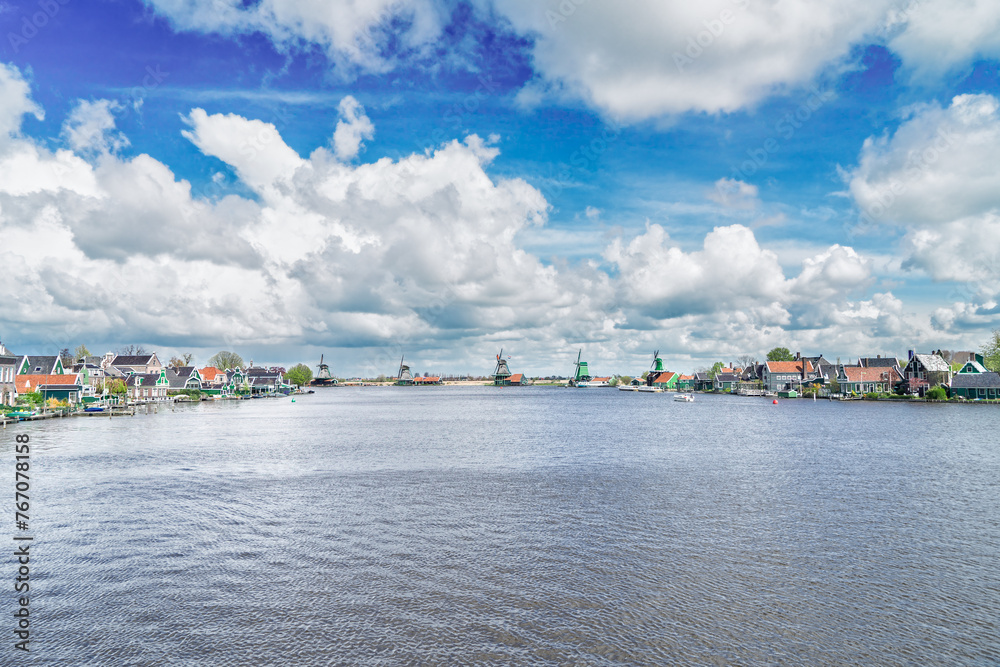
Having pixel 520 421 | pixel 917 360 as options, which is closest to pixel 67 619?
pixel 520 421

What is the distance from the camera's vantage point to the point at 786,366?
166 m

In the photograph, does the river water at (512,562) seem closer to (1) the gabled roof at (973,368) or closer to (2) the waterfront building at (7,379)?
(2) the waterfront building at (7,379)

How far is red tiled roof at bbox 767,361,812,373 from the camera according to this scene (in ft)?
535

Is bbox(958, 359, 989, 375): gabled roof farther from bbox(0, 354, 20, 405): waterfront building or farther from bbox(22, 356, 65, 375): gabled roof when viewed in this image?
bbox(22, 356, 65, 375): gabled roof

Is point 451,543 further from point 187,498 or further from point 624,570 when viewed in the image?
point 187,498

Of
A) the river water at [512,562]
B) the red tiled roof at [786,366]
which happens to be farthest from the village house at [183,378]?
the red tiled roof at [786,366]

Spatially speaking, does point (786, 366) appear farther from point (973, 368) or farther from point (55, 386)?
point (55, 386)

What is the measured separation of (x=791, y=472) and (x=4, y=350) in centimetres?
10434

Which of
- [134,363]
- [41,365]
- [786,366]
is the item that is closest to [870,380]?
[786,366]

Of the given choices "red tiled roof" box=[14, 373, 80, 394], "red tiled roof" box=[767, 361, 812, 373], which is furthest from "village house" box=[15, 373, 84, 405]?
"red tiled roof" box=[767, 361, 812, 373]

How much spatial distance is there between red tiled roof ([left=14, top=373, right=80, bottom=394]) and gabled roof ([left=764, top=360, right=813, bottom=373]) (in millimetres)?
169484

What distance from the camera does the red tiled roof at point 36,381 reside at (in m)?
86.6

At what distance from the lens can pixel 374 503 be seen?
2708 centimetres

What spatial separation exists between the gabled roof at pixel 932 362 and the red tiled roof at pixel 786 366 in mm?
38377
